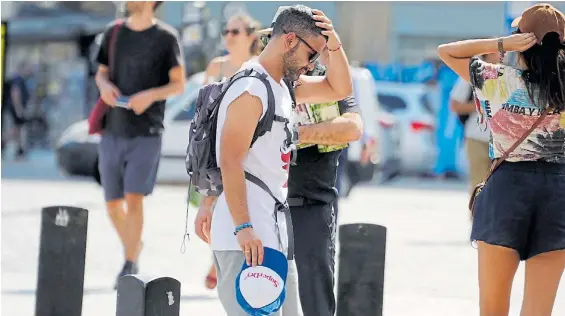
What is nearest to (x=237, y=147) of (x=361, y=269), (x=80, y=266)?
(x=361, y=269)

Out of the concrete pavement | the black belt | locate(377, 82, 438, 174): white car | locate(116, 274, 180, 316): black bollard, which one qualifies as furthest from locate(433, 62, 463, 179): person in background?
locate(116, 274, 180, 316): black bollard

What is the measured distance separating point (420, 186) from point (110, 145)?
474 inches

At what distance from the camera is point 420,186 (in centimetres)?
2011

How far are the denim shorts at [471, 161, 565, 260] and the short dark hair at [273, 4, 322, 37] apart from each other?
1.06 m

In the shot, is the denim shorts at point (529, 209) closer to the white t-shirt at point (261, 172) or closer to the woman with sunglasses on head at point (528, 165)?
the woman with sunglasses on head at point (528, 165)

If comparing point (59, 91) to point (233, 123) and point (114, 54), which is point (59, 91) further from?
point (233, 123)

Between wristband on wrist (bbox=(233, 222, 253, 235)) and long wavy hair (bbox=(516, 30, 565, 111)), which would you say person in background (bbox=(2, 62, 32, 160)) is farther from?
wristband on wrist (bbox=(233, 222, 253, 235))

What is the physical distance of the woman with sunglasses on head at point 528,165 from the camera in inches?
204

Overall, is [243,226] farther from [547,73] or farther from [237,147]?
[547,73]

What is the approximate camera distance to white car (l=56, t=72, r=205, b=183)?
17.2 metres

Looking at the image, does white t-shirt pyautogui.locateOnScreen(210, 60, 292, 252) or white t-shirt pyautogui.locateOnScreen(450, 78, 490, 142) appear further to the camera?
white t-shirt pyautogui.locateOnScreen(450, 78, 490, 142)

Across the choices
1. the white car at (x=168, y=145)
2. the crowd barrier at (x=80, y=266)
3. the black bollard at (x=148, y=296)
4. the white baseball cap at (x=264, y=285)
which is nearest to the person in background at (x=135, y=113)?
the crowd barrier at (x=80, y=266)

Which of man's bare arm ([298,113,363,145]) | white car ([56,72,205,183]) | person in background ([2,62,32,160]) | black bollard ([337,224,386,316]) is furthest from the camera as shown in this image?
person in background ([2,62,32,160])

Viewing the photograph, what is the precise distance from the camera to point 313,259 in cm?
587
